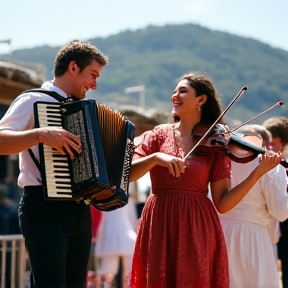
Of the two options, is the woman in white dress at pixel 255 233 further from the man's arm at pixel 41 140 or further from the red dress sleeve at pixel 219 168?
the man's arm at pixel 41 140

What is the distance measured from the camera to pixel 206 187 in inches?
210

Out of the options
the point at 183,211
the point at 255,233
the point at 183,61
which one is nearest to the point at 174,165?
the point at 183,211

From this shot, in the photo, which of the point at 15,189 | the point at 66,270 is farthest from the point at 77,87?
the point at 15,189

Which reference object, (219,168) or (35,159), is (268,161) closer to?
(219,168)

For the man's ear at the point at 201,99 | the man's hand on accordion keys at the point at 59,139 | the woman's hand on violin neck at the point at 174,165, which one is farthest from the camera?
the man's ear at the point at 201,99

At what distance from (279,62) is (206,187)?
12133 centimetres

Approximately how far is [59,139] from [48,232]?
594 millimetres

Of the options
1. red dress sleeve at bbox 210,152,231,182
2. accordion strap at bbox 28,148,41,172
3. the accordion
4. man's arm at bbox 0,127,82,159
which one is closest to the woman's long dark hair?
red dress sleeve at bbox 210,152,231,182

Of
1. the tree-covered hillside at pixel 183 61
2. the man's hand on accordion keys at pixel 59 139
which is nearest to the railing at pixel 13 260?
the man's hand on accordion keys at pixel 59 139

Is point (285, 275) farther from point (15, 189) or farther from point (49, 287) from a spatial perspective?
point (15, 189)

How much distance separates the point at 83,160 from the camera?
461cm

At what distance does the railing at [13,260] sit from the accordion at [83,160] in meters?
4.11

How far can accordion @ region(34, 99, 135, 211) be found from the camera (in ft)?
15.0

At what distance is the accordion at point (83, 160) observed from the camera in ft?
15.0
